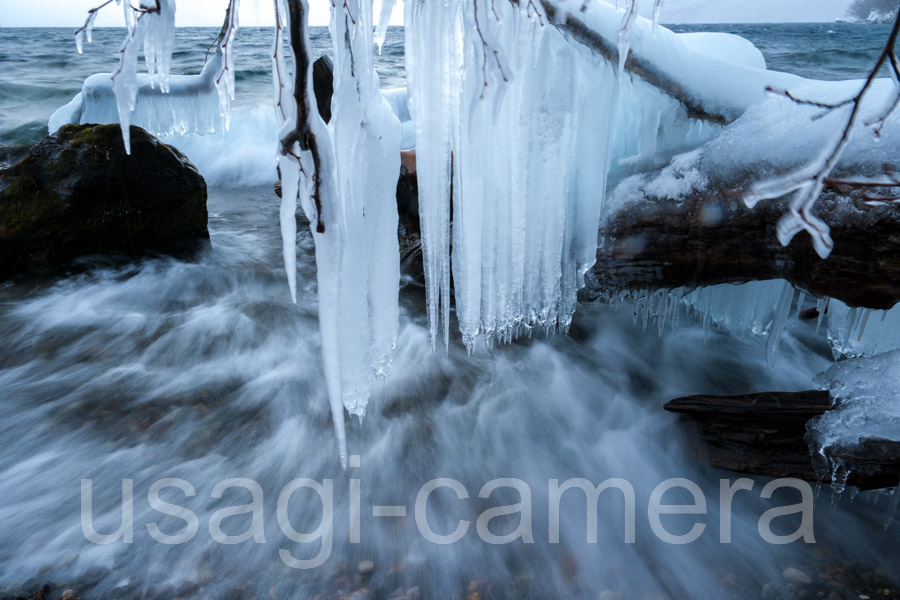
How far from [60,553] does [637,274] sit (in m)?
2.66

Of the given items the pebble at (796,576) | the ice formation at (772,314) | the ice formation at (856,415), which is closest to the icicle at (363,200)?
the ice formation at (772,314)

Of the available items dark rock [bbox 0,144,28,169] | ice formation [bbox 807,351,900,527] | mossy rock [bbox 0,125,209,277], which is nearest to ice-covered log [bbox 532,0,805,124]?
ice formation [bbox 807,351,900,527]

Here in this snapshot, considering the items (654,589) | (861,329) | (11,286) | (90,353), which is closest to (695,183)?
(861,329)

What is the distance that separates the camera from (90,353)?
3232mm

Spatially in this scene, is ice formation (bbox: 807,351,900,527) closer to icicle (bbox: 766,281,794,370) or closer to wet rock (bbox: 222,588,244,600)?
icicle (bbox: 766,281,794,370)

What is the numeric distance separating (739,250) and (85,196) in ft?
13.5

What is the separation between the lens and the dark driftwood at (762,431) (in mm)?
2273

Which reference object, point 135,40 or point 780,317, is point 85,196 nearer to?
point 135,40

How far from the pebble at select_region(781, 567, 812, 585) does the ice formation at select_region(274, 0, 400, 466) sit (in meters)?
1.66

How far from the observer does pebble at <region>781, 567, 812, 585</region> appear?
1905mm

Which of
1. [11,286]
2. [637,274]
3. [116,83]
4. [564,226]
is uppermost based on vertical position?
[116,83]

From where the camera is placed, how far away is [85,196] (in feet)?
12.5

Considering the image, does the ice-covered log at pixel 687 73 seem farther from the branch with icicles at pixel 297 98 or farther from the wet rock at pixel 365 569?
the wet rock at pixel 365 569

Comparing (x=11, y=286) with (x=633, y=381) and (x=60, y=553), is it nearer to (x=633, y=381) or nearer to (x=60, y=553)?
(x=60, y=553)
